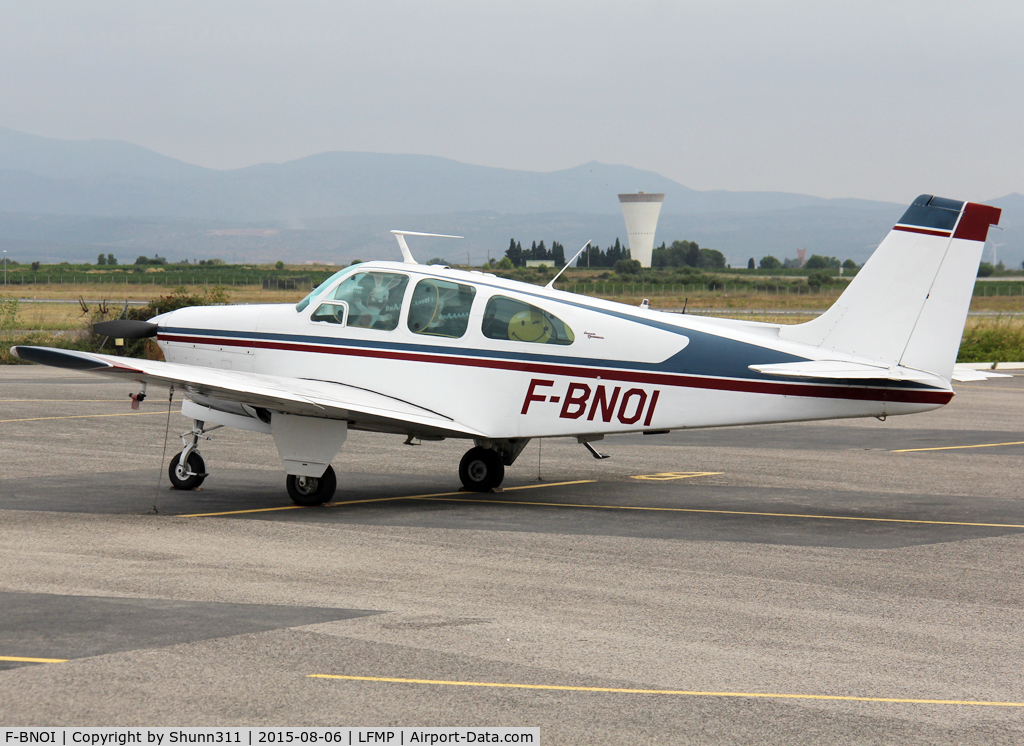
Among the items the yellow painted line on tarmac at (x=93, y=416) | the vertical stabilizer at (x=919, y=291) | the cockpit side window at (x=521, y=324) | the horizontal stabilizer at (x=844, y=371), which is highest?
the vertical stabilizer at (x=919, y=291)

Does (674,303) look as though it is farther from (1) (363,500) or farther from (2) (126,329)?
(2) (126,329)

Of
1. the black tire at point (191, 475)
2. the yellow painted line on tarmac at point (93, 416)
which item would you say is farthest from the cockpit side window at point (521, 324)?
the yellow painted line on tarmac at point (93, 416)

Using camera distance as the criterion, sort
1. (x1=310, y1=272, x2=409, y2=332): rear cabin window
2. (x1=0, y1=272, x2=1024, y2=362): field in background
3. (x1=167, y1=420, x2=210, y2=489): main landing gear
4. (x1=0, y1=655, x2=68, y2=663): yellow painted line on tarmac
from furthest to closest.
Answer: (x1=0, y1=272, x2=1024, y2=362): field in background, (x1=167, y1=420, x2=210, y2=489): main landing gear, (x1=310, y1=272, x2=409, y2=332): rear cabin window, (x1=0, y1=655, x2=68, y2=663): yellow painted line on tarmac

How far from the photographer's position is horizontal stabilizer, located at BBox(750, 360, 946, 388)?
10.9 m

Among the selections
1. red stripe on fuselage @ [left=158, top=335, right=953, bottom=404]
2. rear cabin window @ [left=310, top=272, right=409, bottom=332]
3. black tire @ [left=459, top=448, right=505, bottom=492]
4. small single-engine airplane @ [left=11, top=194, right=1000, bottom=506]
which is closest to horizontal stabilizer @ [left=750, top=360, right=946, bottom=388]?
small single-engine airplane @ [left=11, top=194, right=1000, bottom=506]

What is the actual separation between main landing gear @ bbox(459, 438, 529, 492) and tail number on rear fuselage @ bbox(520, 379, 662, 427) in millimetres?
1342

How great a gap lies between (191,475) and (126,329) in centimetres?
183

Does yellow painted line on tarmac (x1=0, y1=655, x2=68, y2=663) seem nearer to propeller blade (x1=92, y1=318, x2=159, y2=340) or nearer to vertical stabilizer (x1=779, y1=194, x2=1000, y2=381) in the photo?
propeller blade (x1=92, y1=318, x2=159, y2=340)

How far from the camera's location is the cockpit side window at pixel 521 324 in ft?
39.0

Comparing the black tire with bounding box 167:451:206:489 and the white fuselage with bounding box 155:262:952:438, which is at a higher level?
the white fuselage with bounding box 155:262:952:438

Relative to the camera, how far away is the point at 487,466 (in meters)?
13.1

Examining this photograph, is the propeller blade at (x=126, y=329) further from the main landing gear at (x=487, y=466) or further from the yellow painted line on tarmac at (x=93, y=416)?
the yellow painted line on tarmac at (x=93, y=416)

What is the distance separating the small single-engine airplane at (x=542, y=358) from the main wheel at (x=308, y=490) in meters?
Result: 0.02

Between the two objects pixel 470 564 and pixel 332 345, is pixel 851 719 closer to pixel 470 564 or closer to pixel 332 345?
pixel 470 564
